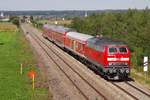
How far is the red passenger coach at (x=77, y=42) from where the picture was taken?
45.4 metres

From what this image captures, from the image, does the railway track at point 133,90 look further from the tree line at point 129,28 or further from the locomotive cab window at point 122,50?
the tree line at point 129,28

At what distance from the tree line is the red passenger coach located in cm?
517

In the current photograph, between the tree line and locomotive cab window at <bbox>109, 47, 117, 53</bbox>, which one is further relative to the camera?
the tree line

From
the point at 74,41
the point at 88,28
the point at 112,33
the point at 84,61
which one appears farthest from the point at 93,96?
the point at 88,28

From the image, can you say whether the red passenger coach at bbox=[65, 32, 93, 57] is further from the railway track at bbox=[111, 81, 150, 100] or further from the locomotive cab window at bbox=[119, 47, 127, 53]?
the railway track at bbox=[111, 81, 150, 100]

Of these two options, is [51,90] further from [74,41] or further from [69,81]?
[74,41]

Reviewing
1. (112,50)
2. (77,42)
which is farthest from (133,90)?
(77,42)

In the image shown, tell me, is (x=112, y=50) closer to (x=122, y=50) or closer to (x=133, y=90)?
(x=122, y=50)

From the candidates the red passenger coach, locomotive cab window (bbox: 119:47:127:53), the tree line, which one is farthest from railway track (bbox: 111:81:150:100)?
the red passenger coach

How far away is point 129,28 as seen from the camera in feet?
214

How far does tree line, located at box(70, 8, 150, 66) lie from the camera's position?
152 ft

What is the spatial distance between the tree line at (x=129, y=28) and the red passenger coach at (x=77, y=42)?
5166 mm

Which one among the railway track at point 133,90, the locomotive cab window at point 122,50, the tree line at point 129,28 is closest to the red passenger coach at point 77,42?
the tree line at point 129,28

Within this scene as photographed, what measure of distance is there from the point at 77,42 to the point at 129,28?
17.6 m
